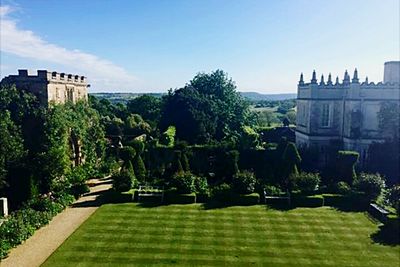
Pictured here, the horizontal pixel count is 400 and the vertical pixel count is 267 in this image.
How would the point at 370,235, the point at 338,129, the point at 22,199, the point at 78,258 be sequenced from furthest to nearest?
the point at 338,129 → the point at 22,199 → the point at 370,235 → the point at 78,258

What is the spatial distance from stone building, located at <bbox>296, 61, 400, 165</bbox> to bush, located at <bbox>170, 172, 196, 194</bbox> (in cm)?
1473

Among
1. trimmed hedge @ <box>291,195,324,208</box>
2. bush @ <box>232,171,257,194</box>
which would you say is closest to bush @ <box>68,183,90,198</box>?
bush @ <box>232,171,257,194</box>

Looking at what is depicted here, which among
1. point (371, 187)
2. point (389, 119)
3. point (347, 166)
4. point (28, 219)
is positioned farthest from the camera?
point (389, 119)

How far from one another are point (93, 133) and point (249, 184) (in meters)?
16.3

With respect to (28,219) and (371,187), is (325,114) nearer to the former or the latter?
(371,187)

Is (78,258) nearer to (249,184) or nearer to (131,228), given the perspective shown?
(131,228)

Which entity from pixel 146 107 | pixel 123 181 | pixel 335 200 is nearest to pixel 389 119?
pixel 335 200

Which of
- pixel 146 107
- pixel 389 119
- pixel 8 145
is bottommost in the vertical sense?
pixel 8 145

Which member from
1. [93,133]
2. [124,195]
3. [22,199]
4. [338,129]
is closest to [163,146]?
[93,133]

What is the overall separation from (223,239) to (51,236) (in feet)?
29.3

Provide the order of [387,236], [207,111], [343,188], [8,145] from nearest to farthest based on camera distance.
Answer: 1. [387,236]
2. [8,145]
3. [343,188]
4. [207,111]

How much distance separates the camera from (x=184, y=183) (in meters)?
26.3

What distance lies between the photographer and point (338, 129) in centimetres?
3994

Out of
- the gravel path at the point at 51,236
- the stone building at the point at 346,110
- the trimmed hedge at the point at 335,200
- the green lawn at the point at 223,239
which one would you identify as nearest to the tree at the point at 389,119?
the stone building at the point at 346,110
